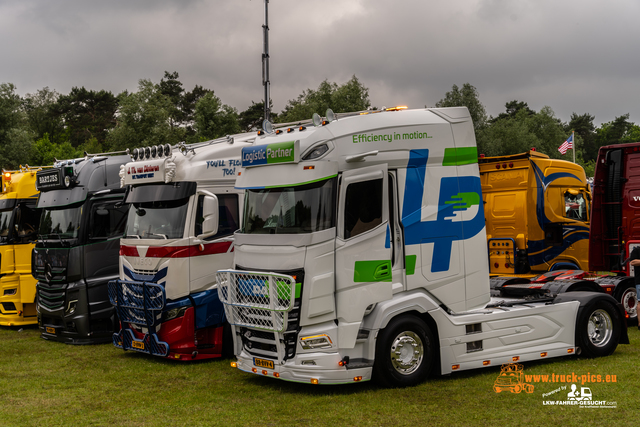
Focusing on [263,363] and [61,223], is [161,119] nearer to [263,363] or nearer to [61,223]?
[61,223]

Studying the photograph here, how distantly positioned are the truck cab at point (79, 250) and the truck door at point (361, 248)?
6.48 meters

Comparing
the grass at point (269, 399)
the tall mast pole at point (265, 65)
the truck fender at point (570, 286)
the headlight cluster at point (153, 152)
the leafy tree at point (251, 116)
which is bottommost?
the grass at point (269, 399)

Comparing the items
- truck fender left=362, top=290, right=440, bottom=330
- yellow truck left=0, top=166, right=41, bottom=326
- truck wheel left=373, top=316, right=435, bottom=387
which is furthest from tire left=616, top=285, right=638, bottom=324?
yellow truck left=0, top=166, right=41, bottom=326

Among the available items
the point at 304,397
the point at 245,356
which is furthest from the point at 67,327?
the point at 304,397

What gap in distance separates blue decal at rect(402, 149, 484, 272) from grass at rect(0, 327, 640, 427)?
183 centimetres

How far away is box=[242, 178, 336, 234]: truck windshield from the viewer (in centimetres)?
746

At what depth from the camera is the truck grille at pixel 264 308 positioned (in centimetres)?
731

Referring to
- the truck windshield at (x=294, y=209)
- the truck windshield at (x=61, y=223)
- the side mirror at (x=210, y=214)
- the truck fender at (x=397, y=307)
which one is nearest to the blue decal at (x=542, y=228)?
the truck fender at (x=397, y=307)

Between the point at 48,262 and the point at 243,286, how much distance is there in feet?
21.1

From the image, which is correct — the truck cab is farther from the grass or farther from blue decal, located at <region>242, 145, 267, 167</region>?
blue decal, located at <region>242, 145, 267, 167</region>

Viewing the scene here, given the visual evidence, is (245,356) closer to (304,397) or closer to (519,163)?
(304,397)

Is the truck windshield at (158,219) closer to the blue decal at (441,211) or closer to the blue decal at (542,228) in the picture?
the blue decal at (441,211)

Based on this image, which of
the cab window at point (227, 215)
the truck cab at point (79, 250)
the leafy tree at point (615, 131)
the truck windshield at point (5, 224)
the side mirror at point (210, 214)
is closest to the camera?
the side mirror at point (210, 214)

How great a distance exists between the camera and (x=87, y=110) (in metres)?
73.2
